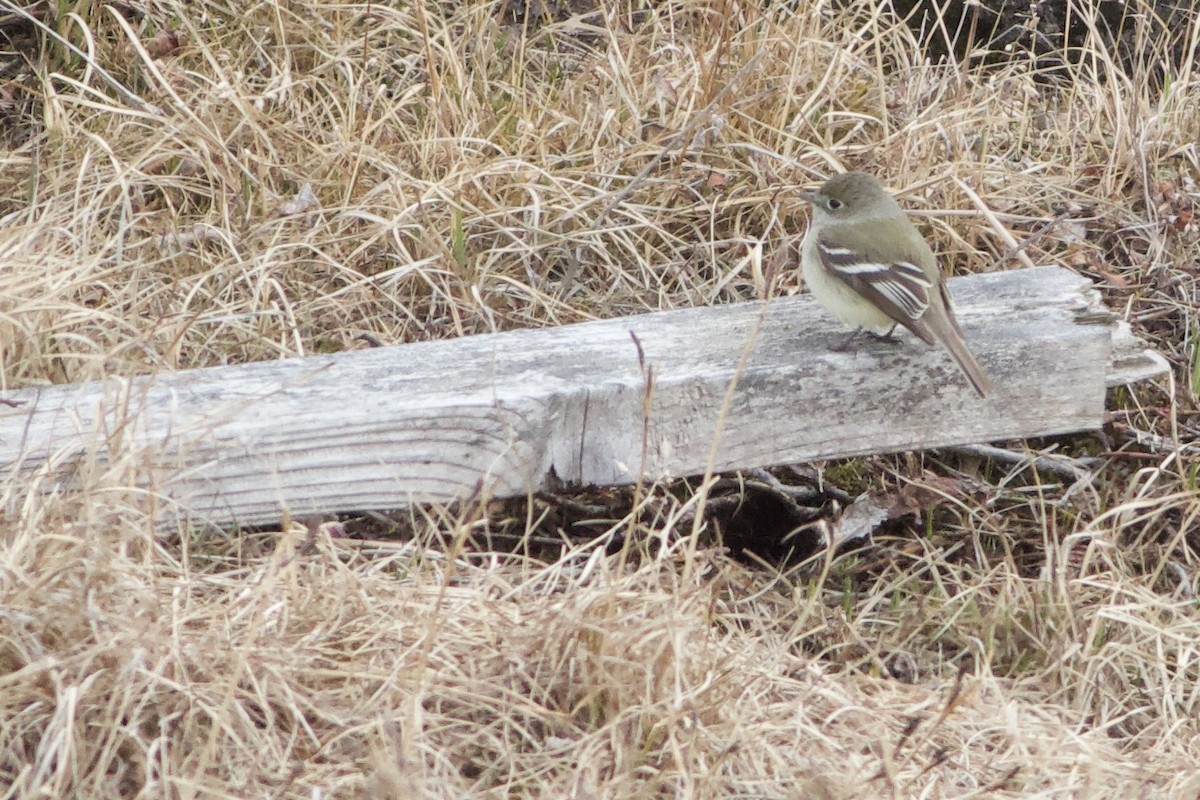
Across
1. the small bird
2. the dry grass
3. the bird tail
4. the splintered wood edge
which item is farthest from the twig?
the bird tail

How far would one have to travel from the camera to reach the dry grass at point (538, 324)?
2.41 m

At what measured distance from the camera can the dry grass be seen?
2410 mm

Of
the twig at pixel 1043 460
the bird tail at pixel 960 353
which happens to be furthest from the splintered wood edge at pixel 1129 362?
the bird tail at pixel 960 353

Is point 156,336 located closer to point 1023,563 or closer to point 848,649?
point 848,649

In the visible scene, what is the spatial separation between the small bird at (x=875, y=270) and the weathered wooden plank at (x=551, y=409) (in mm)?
71

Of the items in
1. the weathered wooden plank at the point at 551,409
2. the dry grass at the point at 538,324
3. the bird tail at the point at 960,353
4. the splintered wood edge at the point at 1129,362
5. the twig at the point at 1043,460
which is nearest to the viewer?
the dry grass at the point at 538,324

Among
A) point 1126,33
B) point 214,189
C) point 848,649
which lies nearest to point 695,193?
point 214,189

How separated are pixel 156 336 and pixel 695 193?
5.45 ft

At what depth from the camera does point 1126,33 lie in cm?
575

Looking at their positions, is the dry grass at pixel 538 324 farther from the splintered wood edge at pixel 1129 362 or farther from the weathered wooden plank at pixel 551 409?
the splintered wood edge at pixel 1129 362

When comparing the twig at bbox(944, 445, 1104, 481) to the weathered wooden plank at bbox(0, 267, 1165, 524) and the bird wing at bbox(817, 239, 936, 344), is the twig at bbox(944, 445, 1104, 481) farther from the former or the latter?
the bird wing at bbox(817, 239, 936, 344)

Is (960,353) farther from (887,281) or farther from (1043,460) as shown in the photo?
(1043,460)

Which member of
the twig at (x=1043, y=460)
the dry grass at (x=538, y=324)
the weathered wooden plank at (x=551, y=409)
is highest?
the weathered wooden plank at (x=551, y=409)

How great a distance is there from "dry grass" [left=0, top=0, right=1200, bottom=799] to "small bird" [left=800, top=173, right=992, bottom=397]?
499mm
